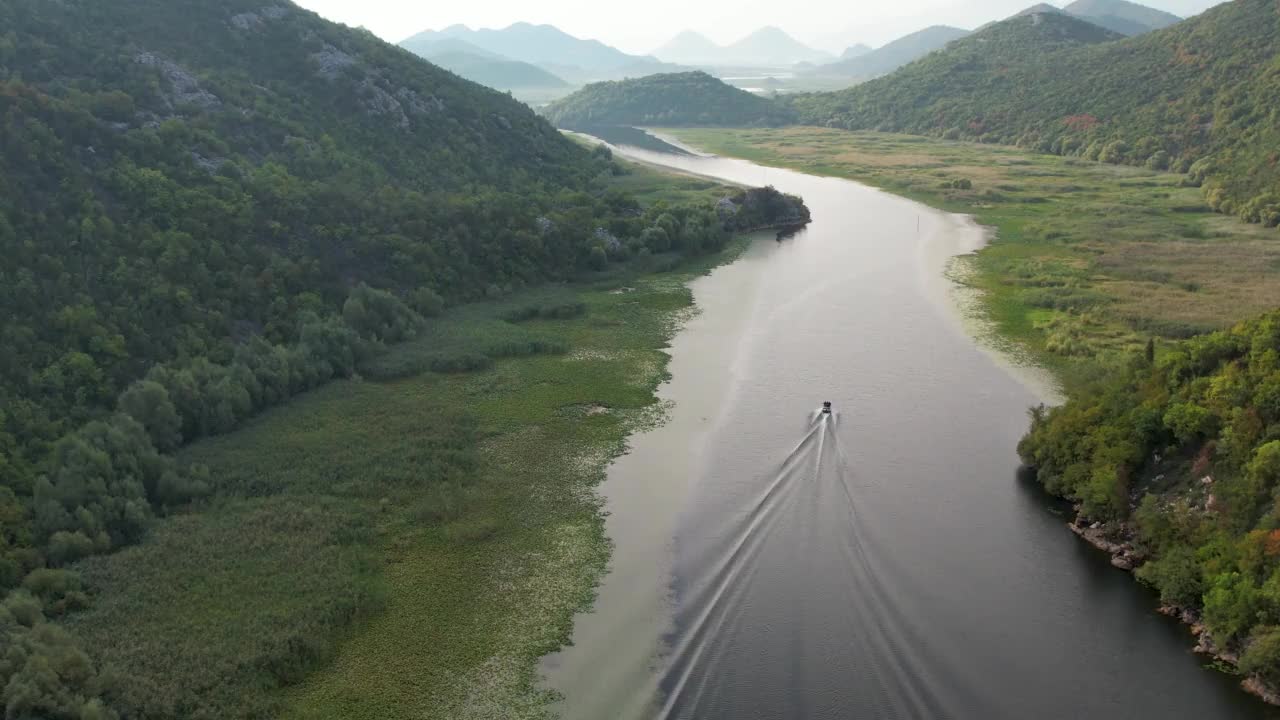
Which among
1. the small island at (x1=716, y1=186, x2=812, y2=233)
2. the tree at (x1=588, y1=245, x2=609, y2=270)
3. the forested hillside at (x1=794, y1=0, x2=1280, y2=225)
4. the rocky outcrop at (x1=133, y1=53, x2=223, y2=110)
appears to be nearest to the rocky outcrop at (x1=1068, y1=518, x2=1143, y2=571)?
the tree at (x1=588, y1=245, x2=609, y2=270)

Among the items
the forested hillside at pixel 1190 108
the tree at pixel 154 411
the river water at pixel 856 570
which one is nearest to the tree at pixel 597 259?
the river water at pixel 856 570

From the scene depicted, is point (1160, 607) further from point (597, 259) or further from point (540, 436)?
point (597, 259)

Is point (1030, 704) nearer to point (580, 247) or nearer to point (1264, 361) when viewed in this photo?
point (1264, 361)

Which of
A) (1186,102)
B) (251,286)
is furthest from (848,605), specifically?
(1186,102)

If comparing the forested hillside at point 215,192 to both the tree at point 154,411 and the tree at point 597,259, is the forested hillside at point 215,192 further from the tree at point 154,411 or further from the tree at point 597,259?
the tree at point 154,411

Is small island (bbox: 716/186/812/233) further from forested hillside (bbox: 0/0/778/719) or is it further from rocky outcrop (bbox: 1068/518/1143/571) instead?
rocky outcrop (bbox: 1068/518/1143/571)
